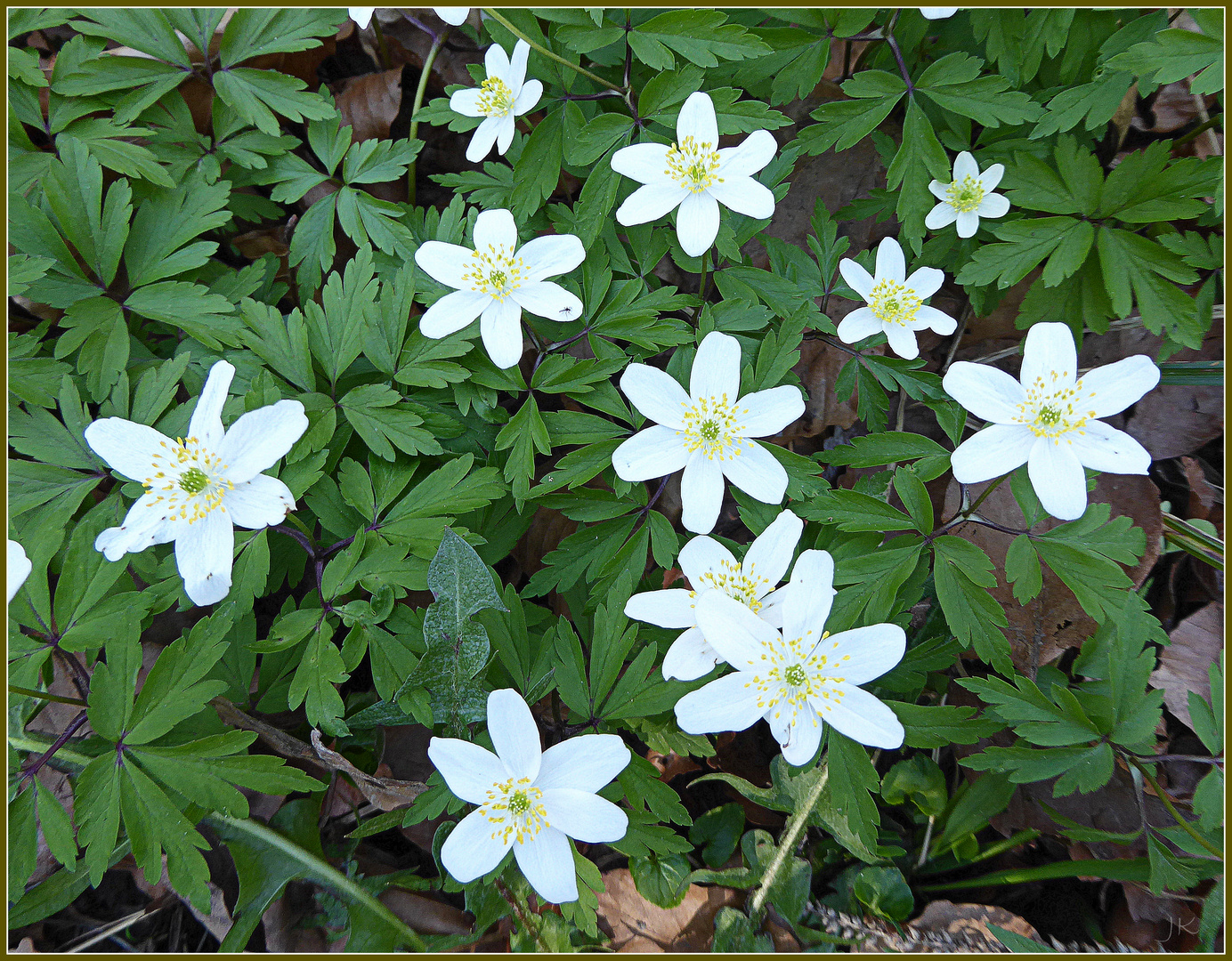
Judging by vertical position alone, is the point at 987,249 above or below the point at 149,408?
above

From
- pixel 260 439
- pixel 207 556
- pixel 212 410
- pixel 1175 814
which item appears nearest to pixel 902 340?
pixel 1175 814

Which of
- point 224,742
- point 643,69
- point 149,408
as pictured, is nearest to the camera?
point 224,742

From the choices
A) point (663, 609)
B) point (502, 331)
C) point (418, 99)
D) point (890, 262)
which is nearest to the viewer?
point (663, 609)

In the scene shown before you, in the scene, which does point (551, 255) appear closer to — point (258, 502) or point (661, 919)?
point (258, 502)

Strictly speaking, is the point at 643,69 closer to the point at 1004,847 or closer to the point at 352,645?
the point at 352,645

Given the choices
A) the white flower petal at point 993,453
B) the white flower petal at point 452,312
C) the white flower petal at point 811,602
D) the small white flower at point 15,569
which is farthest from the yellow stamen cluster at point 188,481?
the white flower petal at point 993,453

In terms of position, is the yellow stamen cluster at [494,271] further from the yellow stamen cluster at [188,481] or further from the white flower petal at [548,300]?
the yellow stamen cluster at [188,481]

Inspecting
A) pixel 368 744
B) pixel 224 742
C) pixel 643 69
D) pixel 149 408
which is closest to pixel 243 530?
pixel 149 408
